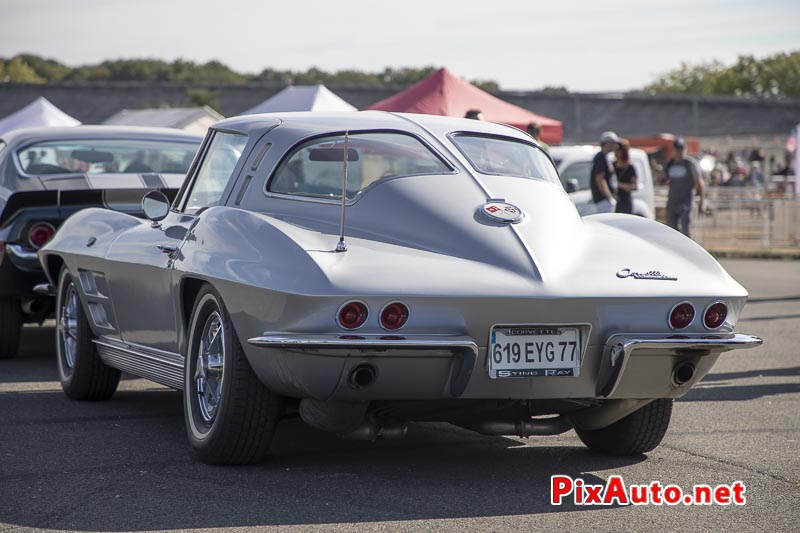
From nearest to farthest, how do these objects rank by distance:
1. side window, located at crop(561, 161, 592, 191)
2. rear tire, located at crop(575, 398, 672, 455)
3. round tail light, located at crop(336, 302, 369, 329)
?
round tail light, located at crop(336, 302, 369, 329)
rear tire, located at crop(575, 398, 672, 455)
side window, located at crop(561, 161, 592, 191)

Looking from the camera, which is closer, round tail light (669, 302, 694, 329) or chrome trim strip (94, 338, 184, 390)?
round tail light (669, 302, 694, 329)

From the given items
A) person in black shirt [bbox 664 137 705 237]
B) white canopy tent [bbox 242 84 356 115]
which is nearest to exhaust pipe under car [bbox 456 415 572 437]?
person in black shirt [bbox 664 137 705 237]

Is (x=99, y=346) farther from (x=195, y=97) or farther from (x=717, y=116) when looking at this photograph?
(x=717, y=116)

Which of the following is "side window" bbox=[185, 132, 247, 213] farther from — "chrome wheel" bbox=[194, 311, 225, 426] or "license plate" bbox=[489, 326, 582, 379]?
"license plate" bbox=[489, 326, 582, 379]

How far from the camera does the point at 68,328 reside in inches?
290

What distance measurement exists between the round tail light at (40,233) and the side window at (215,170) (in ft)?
9.62

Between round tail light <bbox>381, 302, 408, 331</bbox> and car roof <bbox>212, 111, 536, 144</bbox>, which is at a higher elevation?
car roof <bbox>212, 111, 536, 144</bbox>

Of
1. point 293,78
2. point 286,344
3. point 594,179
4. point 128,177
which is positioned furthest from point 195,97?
point 286,344

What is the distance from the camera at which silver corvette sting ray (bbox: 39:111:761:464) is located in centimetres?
463

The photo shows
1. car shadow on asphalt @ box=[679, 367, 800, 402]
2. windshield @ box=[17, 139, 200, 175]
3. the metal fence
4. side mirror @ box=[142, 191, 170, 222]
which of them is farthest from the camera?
the metal fence

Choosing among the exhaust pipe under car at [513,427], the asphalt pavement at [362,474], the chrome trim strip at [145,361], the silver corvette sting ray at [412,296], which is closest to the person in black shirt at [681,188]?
the asphalt pavement at [362,474]

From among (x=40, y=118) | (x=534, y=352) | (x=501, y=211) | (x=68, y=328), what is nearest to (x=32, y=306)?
(x=68, y=328)

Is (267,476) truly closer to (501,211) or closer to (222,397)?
(222,397)

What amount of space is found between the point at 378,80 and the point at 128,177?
420ft
